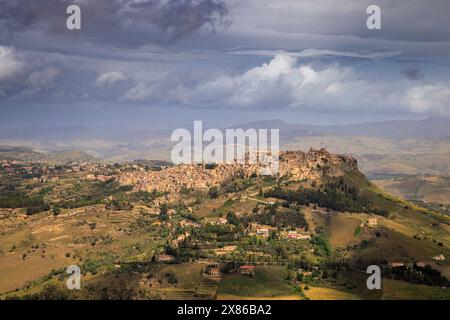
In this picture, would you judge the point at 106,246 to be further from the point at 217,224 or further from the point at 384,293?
the point at 384,293

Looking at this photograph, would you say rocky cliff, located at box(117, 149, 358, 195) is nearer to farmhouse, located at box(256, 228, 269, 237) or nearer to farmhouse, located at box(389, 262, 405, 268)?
farmhouse, located at box(256, 228, 269, 237)

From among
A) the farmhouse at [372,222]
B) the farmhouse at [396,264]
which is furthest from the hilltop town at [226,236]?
the farmhouse at [396,264]

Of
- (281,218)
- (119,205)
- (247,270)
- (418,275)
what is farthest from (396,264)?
(119,205)

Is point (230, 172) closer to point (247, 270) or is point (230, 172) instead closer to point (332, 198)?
point (332, 198)

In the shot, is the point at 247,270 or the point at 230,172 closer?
the point at 247,270

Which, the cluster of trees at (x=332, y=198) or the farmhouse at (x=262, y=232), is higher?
the cluster of trees at (x=332, y=198)

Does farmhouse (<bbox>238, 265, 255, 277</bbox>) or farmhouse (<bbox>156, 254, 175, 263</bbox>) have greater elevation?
farmhouse (<bbox>238, 265, 255, 277</bbox>)

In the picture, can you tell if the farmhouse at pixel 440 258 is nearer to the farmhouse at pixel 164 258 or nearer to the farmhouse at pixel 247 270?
the farmhouse at pixel 247 270

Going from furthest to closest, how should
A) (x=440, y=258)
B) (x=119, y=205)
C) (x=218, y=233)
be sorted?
(x=119, y=205)
(x=218, y=233)
(x=440, y=258)

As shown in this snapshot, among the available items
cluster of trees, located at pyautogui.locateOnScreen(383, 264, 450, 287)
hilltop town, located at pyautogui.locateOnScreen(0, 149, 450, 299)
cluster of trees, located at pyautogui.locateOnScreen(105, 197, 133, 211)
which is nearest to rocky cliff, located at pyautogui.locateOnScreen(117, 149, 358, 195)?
hilltop town, located at pyautogui.locateOnScreen(0, 149, 450, 299)
